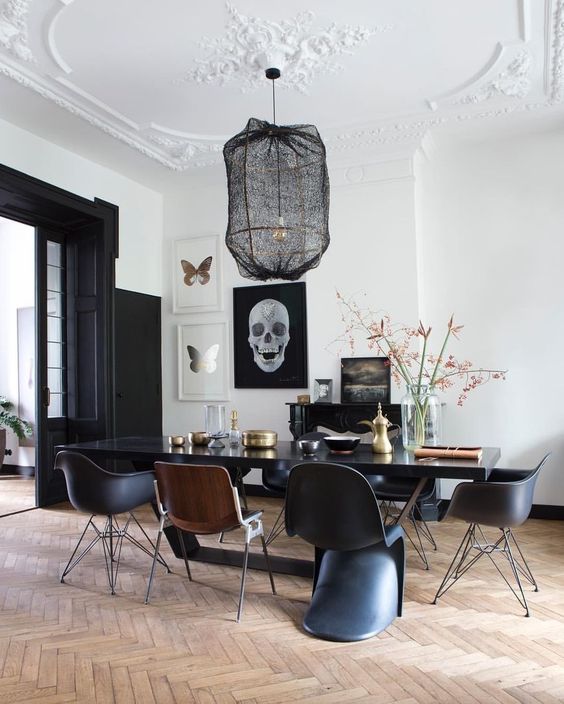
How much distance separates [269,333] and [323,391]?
3.03 ft

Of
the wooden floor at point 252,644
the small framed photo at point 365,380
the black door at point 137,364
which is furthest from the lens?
the black door at point 137,364

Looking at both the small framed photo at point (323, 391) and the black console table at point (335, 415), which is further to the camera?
the small framed photo at point (323, 391)

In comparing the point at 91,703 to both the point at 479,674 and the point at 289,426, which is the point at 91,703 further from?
the point at 289,426

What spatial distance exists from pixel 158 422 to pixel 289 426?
1780 mm

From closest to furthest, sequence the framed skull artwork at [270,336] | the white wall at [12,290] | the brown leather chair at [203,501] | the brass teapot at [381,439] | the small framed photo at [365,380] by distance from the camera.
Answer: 1. the brown leather chair at [203,501]
2. the brass teapot at [381,439]
3. the small framed photo at [365,380]
4. the framed skull artwork at [270,336]
5. the white wall at [12,290]

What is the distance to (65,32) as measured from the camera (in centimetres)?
403

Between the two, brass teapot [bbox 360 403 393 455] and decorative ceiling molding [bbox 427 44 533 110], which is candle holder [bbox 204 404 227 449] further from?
decorative ceiling molding [bbox 427 44 533 110]

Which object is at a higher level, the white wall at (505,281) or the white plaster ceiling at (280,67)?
the white plaster ceiling at (280,67)

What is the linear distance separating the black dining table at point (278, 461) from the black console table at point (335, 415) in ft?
5.32

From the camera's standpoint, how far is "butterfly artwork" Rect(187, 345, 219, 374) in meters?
6.79

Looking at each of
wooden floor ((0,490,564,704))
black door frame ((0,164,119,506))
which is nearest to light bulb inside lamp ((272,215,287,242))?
wooden floor ((0,490,564,704))

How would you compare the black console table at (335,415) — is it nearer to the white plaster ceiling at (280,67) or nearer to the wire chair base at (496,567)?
the wire chair base at (496,567)

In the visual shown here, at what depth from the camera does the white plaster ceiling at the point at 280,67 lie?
3871 millimetres

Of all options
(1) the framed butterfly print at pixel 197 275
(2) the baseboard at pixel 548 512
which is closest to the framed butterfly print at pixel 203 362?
(1) the framed butterfly print at pixel 197 275
